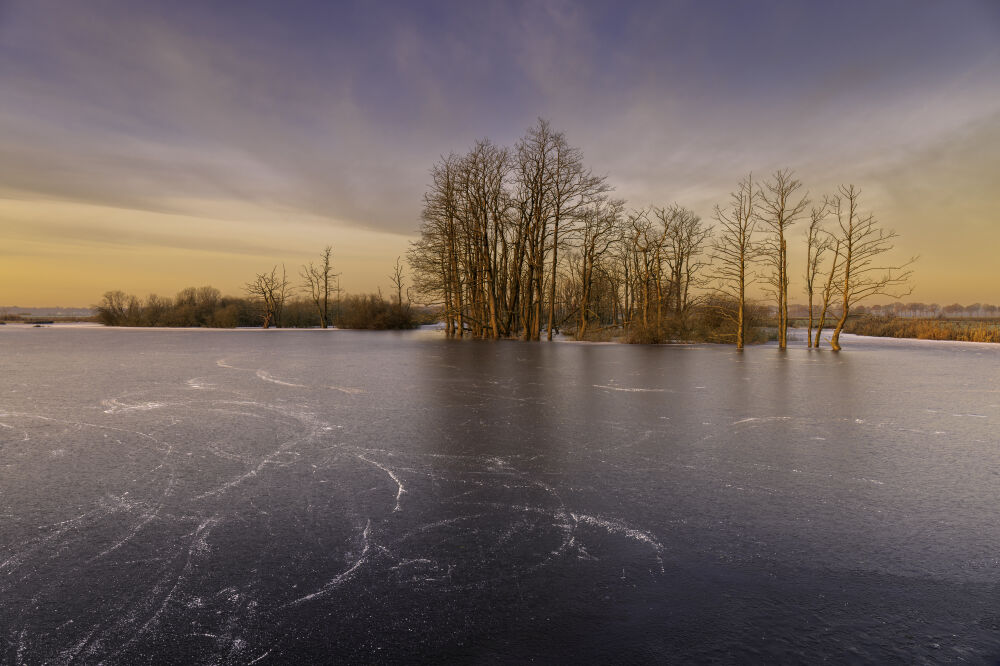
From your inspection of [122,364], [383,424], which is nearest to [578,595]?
[383,424]

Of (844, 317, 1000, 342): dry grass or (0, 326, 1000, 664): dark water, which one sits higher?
(844, 317, 1000, 342): dry grass

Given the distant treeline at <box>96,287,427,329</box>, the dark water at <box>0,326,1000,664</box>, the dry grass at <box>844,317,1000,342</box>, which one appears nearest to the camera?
the dark water at <box>0,326,1000,664</box>

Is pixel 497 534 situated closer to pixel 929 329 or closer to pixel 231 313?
pixel 929 329

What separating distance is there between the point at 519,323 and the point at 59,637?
1231 inches

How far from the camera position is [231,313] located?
4350 centimetres

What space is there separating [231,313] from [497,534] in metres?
46.4

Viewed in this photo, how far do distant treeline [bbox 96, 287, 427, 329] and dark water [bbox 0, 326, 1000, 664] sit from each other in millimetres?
33288

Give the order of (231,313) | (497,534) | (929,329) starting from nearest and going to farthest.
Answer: (497,534)
(929,329)
(231,313)

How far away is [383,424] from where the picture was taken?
6715 millimetres

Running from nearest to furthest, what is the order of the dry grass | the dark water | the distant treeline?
the dark water < the dry grass < the distant treeline

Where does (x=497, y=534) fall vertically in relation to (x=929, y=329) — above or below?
below

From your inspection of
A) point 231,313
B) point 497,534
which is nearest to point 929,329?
point 497,534

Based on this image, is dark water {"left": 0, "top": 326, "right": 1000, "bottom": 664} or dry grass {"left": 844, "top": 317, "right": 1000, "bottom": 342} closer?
dark water {"left": 0, "top": 326, "right": 1000, "bottom": 664}

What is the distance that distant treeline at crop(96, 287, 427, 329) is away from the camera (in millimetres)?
40844
